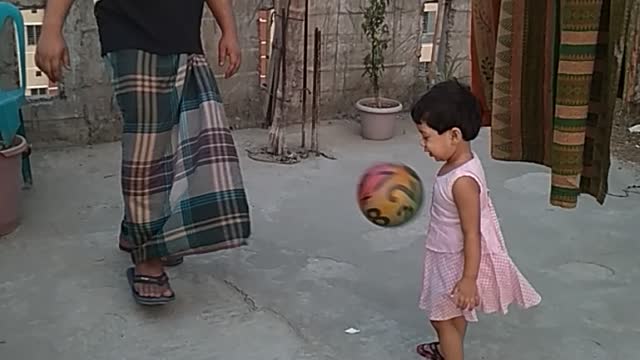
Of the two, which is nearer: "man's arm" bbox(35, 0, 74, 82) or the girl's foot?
"man's arm" bbox(35, 0, 74, 82)

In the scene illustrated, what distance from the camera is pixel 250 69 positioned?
511 centimetres

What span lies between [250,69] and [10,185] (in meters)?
1.82

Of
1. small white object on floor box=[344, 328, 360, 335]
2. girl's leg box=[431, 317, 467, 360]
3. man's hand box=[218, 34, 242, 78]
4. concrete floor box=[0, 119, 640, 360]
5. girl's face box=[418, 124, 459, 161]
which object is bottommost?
small white object on floor box=[344, 328, 360, 335]

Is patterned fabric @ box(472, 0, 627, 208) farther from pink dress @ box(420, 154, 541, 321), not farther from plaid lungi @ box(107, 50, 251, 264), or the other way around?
plaid lungi @ box(107, 50, 251, 264)

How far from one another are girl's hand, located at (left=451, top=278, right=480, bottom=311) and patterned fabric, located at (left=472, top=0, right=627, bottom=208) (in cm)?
31

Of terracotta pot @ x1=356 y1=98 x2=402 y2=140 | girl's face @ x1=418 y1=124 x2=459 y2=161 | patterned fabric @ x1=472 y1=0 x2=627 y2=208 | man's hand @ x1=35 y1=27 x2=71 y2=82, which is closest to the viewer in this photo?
patterned fabric @ x1=472 y1=0 x2=627 y2=208

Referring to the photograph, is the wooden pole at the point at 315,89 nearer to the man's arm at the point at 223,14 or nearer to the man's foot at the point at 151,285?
the man's arm at the point at 223,14

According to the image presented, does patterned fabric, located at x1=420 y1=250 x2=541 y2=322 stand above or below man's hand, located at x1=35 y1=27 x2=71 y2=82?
below

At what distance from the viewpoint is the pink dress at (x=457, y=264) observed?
8.18 feet

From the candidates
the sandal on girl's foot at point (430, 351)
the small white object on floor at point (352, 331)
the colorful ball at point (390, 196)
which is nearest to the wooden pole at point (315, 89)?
the small white object on floor at point (352, 331)

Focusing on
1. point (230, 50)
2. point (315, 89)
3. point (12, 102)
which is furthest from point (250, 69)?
point (230, 50)

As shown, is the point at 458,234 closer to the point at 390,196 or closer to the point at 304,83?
the point at 390,196

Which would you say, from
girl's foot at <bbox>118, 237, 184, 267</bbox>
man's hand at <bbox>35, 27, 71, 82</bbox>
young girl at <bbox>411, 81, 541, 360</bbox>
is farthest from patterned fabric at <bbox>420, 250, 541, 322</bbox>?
Answer: man's hand at <bbox>35, 27, 71, 82</bbox>

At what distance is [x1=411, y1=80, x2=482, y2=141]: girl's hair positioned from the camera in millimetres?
2410
